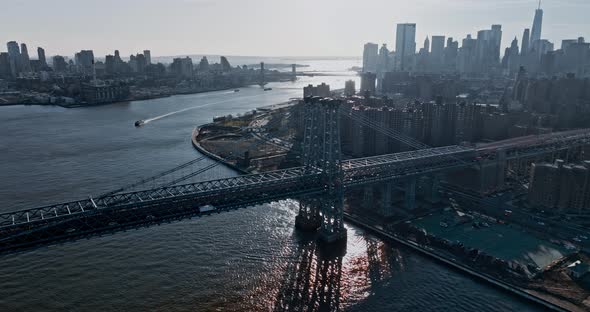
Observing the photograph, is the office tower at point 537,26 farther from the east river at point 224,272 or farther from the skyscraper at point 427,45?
the east river at point 224,272

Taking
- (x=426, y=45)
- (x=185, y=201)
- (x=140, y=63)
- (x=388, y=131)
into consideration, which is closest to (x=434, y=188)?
(x=388, y=131)

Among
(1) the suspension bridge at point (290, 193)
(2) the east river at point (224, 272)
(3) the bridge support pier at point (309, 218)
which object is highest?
(1) the suspension bridge at point (290, 193)

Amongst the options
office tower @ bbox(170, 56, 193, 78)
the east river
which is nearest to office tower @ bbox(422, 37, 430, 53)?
office tower @ bbox(170, 56, 193, 78)

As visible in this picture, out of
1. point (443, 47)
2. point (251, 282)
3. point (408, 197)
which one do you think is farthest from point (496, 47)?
point (251, 282)

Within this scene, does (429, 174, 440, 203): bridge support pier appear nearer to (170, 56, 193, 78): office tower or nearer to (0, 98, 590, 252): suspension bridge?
(0, 98, 590, 252): suspension bridge

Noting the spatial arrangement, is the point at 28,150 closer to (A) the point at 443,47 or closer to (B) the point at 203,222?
(B) the point at 203,222

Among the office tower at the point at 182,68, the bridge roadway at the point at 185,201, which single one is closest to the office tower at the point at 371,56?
the office tower at the point at 182,68

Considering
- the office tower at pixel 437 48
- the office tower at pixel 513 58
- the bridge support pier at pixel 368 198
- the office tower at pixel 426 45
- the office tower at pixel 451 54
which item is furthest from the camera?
the office tower at pixel 426 45
